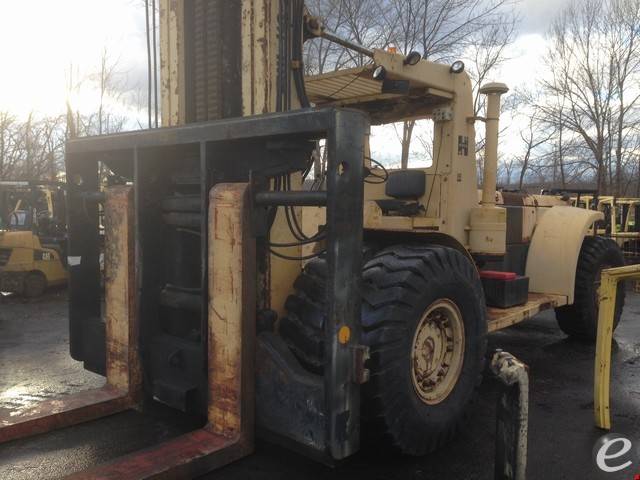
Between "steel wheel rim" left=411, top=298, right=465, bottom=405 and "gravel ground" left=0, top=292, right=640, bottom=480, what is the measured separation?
0.44 metres

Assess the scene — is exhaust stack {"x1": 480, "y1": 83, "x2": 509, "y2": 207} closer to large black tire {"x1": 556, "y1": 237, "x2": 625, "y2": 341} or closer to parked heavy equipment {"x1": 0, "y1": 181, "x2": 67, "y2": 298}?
large black tire {"x1": 556, "y1": 237, "x2": 625, "y2": 341}

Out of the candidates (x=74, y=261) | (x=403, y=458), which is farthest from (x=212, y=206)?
(x=403, y=458)

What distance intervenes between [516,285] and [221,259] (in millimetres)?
3195

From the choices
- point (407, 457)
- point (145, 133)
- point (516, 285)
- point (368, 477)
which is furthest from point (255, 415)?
point (516, 285)

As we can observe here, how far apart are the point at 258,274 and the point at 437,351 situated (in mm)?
1324

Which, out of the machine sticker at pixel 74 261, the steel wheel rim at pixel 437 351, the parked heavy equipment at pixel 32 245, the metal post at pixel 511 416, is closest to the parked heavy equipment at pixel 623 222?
the steel wheel rim at pixel 437 351

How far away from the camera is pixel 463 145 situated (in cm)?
496

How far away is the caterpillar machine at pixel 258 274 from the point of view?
2.69 meters

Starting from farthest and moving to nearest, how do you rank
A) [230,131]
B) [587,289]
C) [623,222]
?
1. [623,222]
2. [587,289]
3. [230,131]

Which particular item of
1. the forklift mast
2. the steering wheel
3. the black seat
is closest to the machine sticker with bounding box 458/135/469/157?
the black seat

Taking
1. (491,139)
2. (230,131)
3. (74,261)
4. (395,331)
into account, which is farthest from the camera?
(491,139)

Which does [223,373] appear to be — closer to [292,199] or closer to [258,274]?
[258,274]

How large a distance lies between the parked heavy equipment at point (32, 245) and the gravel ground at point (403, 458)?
13.0 feet

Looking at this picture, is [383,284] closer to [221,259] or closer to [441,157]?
[221,259]
